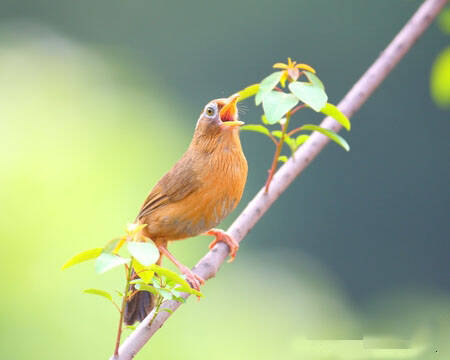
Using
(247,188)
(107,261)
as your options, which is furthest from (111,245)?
(247,188)

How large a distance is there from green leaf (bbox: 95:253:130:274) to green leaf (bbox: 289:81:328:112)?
1.90ft

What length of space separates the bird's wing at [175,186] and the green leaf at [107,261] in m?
1.06

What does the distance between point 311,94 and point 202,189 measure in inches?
32.4

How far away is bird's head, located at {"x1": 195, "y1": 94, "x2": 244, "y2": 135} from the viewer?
227 cm

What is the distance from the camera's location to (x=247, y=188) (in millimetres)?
8500

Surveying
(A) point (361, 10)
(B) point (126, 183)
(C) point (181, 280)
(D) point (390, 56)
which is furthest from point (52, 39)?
(C) point (181, 280)

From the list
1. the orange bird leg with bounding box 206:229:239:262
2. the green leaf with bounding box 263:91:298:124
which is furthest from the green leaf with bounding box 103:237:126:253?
the orange bird leg with bounding box 206:229:239:262

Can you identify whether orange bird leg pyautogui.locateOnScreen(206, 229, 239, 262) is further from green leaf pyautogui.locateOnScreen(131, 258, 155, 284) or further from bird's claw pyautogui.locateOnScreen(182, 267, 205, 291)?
green leaf pyautogui.locateOnScreen(131, 258, 155, 284)

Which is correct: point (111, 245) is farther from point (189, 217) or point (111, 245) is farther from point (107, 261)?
point (189, 217)

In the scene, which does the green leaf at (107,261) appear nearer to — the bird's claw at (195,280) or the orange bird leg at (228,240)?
the bird's claw at (195,280)

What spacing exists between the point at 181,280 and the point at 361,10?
9.42 meters

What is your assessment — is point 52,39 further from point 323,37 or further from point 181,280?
point 181,280

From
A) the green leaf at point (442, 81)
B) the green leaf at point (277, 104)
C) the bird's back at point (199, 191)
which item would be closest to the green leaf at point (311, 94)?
the green leaf at point (277, 104)

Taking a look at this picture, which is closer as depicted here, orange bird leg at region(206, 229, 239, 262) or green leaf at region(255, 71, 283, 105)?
green leaf at region(255, 71, 283, 105)
